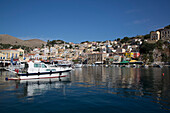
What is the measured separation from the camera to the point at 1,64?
7038 cm

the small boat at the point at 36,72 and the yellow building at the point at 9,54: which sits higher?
the yellow building at the point at 9,54

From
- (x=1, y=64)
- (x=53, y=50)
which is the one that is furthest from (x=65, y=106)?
(x=53, y=50)

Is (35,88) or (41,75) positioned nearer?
(35,88)

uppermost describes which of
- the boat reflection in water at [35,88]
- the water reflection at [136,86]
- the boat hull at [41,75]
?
the boat hull at [41,75]

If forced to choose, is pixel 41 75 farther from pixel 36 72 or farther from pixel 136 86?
pixel 136 86

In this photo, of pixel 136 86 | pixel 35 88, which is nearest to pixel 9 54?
pixel 35 88

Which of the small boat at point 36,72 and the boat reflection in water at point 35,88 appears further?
the small boat at point 36,72

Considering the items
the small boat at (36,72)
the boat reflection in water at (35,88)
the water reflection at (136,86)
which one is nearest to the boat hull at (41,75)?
the small boat at (36,72)

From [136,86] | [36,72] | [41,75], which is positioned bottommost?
[136,86]

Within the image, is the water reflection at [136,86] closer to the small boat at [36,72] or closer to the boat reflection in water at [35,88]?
the boat reflection in water at [35,88]

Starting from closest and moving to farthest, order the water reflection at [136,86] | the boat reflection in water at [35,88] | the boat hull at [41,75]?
the water reflection at [136,86] < the boat reflection in water at [35,88] < the boat hull at [41,75]

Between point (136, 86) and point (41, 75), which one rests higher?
point (41, 75)

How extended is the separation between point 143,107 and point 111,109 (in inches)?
92.9

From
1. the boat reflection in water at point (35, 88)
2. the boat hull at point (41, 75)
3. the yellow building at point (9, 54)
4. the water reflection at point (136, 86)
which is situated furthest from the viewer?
the yellow building at point (9, 54)
